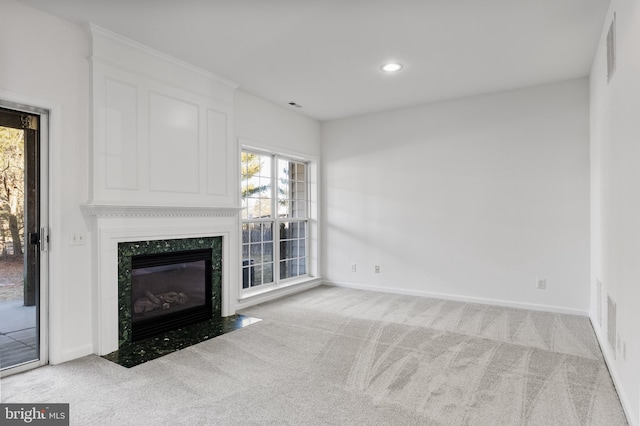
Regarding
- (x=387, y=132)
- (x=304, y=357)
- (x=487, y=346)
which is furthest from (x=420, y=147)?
(x=304, y=357)

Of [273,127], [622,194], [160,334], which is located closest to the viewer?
[622,194]

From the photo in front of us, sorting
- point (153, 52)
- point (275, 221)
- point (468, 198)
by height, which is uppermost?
point (153, 52)

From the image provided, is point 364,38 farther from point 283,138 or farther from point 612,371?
point 612,371

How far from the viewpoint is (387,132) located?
5617 millimetres

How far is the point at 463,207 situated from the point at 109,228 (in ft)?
13.5

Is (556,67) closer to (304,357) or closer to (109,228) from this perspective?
(304,357)

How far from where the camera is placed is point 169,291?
387 centimetres

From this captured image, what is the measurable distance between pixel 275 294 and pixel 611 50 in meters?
4.36

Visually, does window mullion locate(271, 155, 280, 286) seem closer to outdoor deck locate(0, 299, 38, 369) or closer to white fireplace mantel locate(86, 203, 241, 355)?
white fireplace mantel locate(86, 203, 241, 355)

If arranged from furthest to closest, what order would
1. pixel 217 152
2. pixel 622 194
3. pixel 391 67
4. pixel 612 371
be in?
1. pixel 217 152
2. pixel 391 67
3. pixel 612 371
4. pixel 622 194

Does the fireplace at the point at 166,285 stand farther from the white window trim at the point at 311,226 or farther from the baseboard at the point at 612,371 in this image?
the baseboard at the point at 612,371

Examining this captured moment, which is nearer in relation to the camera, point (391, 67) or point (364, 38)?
point (364, 38)

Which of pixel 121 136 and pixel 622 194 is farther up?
pixel 121 136

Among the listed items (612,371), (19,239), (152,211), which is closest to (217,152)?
(152,211)
